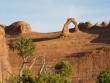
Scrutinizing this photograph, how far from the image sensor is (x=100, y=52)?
91750 mm

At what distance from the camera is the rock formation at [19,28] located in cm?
10566

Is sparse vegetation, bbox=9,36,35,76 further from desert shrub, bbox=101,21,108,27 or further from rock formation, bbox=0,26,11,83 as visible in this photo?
desert shrub, bbox=101,21,108,27

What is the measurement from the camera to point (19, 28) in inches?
4183

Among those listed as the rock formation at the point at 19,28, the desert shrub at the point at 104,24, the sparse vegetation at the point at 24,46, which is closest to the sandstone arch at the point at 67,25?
the desert shrub at the point at 104,24

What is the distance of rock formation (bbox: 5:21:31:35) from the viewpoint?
106 m

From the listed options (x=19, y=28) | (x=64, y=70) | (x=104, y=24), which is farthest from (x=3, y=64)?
(x=104, y=24)

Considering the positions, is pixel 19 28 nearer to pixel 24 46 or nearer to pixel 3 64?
pixel 3 64

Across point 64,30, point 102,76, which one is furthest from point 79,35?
point 102,76

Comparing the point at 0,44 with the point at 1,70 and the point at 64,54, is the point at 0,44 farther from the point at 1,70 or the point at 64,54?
the point at 64,54

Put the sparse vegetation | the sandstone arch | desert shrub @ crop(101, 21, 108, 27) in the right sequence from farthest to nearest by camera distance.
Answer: desert shrub @ crop(101, 21, 108, 27)
the sandstone arch
the sparse vegetation

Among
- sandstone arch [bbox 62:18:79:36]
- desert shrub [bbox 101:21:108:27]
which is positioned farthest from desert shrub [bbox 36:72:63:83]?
desert shrub [bbox 101:21:108:27]

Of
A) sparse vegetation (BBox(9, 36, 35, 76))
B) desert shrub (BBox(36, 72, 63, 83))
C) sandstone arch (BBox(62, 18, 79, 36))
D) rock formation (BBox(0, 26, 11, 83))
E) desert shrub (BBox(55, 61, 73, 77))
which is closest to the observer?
desert shrub (BBox(36, 72, 63, 83))

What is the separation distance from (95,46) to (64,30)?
840 centimetres

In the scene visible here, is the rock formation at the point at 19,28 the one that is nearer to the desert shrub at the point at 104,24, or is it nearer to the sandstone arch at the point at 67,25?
the sandstone arch at the point at 67,25
